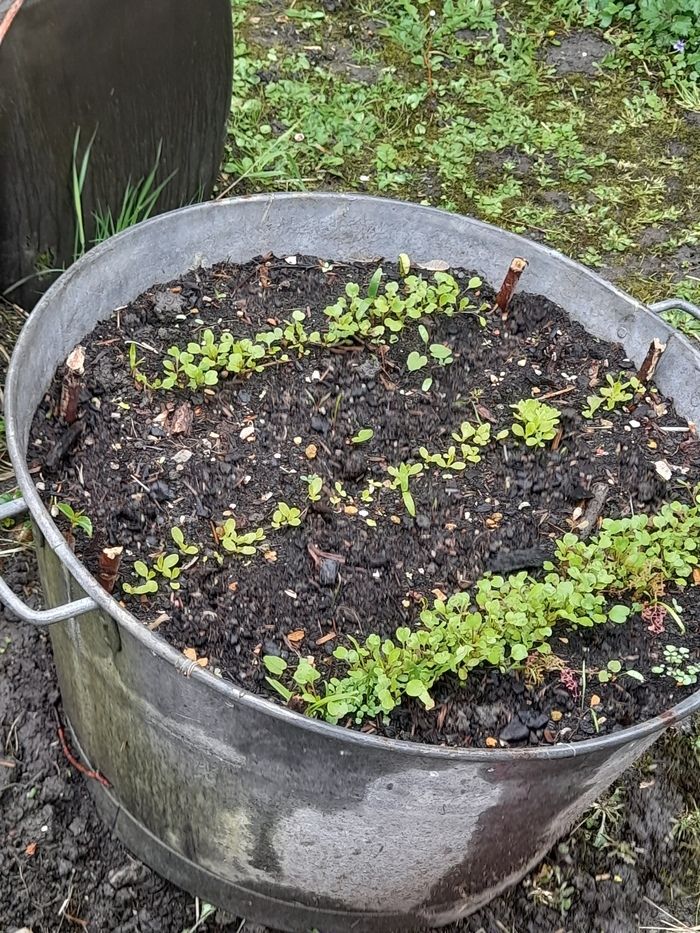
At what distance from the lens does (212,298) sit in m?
2.04

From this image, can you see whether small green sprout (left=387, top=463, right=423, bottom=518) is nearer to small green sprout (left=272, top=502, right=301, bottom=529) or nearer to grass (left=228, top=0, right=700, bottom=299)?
small green sprout (left=272, top=502, right=301, bottom=529)

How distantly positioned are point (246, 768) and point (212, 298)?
1.08 meters

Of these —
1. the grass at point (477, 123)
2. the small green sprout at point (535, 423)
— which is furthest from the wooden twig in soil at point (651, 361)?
the grass at point (477, 123)

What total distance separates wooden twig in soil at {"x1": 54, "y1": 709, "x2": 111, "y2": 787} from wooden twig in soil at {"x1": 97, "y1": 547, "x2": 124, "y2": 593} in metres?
0.54

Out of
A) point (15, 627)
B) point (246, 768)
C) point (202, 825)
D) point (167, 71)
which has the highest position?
point (167, 71)

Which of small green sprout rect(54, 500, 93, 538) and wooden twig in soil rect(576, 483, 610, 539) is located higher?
small green sprout rect(54, 500, 93, 538)

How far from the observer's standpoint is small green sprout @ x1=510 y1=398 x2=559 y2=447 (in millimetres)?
1895

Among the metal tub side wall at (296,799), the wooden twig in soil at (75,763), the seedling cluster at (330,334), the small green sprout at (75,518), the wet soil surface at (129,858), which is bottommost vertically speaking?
the wet soil surface at (129,858)

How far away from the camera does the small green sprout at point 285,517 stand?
172 centimetres

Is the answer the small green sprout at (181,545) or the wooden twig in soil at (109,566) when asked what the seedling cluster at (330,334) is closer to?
A: the small green sprout at (181,545)

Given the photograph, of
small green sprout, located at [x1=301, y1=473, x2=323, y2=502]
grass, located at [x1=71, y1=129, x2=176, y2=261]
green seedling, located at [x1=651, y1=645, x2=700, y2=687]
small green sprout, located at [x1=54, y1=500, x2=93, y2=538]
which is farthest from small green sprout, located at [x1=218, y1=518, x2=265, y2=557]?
grass, located at [x1=71, y1=129, x2=176, y2=261]

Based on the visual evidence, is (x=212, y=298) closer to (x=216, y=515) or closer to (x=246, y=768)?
(x=216, y=515)

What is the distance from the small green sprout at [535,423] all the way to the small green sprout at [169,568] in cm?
75

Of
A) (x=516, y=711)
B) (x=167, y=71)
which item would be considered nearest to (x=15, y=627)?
(x=516, y=711)
